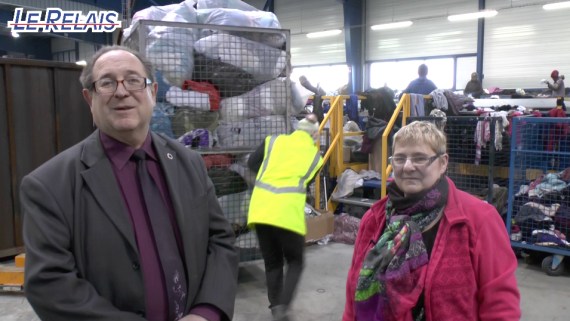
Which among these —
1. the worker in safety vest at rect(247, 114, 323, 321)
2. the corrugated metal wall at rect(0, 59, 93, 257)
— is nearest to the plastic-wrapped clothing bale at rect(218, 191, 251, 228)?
the worker in safety vest at rect(247, 114, 323, 321)

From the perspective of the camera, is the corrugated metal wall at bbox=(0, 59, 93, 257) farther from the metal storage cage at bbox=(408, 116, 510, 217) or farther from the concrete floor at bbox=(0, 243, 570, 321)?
the metal storage cage at bbox=(408, 116, 510, 217)

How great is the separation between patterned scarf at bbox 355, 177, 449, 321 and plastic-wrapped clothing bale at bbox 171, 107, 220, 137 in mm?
2562

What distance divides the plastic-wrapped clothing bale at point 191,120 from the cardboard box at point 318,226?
1.69 metres

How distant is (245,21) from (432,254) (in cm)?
312

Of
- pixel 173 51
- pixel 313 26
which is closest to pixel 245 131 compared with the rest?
pixel 173 51

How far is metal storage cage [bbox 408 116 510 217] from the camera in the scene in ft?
17.7

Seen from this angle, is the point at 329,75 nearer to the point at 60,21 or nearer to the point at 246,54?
the point at 60,21

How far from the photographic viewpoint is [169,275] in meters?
1.40

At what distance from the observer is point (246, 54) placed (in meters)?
4.14

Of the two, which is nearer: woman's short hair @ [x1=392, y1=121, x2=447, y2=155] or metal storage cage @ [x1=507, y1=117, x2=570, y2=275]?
woman's short hair @ [x1=392, y1=121, x2=447, y2=155]

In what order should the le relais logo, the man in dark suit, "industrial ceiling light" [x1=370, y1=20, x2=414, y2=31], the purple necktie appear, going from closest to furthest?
the man in dark suit, the purple necktie, the le relais logo, "industrial ceiling light" [x1=370, y1=20, x2=414, y2=31]

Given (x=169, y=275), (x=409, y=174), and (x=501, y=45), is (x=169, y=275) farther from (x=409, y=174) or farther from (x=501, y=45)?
(x=501, y=45)

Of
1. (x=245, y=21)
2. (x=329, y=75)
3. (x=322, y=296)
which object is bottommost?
(x=322, y=296)

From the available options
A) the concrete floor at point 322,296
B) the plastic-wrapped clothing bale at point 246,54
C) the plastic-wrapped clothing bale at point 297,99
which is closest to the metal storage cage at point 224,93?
the plastic-wrapped clothing bale at point 246,54
